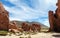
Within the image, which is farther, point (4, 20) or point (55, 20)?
point (55, 20)

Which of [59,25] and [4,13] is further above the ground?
[4,13]

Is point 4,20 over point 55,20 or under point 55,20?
over

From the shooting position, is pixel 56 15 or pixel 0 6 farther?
pixel 56 15

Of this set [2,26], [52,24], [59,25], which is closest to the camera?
[2,26]

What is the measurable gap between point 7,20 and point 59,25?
54.0 ft

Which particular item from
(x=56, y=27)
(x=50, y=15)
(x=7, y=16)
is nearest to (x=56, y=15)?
(x=50, y=15)

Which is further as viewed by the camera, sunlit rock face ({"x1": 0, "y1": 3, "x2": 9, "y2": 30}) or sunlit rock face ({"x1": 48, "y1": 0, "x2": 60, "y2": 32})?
sunlit rock face ({"x1": 48, "y1": 0, "x2": 60, "y2": 32})

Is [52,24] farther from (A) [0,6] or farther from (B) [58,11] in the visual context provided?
(A) [0,6]

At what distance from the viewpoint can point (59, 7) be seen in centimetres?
4784

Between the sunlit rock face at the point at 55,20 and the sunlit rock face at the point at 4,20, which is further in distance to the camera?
the sunlit rock face at the point at 55,20

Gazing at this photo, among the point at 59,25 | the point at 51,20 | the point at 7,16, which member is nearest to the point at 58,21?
the point at 59,25

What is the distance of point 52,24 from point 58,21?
357 cm

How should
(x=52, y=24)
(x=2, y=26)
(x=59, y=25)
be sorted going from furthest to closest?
1. (x=52, y=24)
2. (x=59, y=25)
3. (x=2, y=26)

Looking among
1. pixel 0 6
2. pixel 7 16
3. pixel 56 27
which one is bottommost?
pixel 56 27
